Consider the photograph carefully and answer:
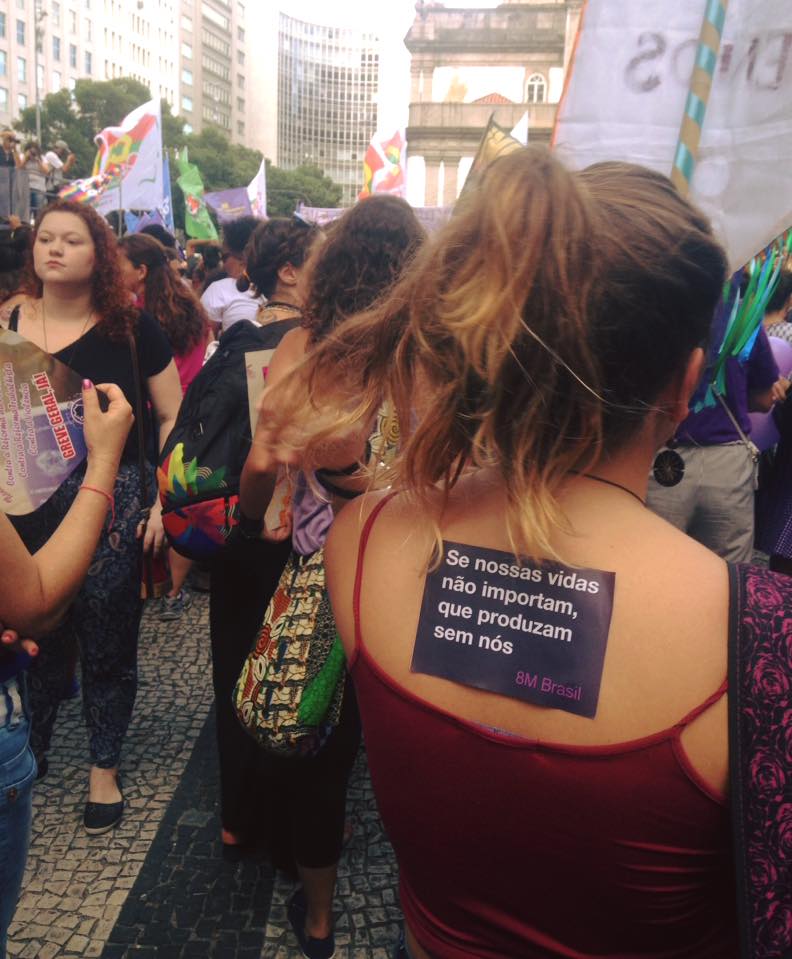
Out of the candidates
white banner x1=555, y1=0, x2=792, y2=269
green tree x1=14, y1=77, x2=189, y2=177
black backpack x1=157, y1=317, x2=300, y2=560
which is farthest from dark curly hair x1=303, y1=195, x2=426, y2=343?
green tree x1=14, y1=77, x2=189, y2=177

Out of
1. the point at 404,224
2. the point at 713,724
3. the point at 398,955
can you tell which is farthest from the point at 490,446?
the point at 404,224

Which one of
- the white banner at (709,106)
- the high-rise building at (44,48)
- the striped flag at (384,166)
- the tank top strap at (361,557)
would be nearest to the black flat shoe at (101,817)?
the tank top strap at (361,557)

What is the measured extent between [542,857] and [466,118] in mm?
51078

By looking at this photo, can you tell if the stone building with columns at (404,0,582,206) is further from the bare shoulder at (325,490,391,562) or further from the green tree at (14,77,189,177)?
the bare shoulder at (325,490,391,562)

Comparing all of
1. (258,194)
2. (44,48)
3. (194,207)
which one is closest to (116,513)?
(194,207)

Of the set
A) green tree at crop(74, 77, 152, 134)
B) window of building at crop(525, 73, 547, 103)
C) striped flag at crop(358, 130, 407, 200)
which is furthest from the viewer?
window of building at crop(525, 73, 547, 103)

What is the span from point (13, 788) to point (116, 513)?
1.45 metres

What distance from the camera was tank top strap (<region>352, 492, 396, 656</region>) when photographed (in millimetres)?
979

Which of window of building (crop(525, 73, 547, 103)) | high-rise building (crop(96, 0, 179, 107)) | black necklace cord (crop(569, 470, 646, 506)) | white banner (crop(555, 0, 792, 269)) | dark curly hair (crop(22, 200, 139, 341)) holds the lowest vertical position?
dark curly hair (crop(22, 200, 139, 341))

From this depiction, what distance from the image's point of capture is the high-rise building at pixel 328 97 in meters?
114

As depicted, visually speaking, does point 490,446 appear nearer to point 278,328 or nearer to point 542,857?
point 542,857

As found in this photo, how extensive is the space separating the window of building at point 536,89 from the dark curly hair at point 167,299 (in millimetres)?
50823

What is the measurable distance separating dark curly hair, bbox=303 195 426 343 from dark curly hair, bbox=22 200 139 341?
1.01m

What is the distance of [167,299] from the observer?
14.2 feet
